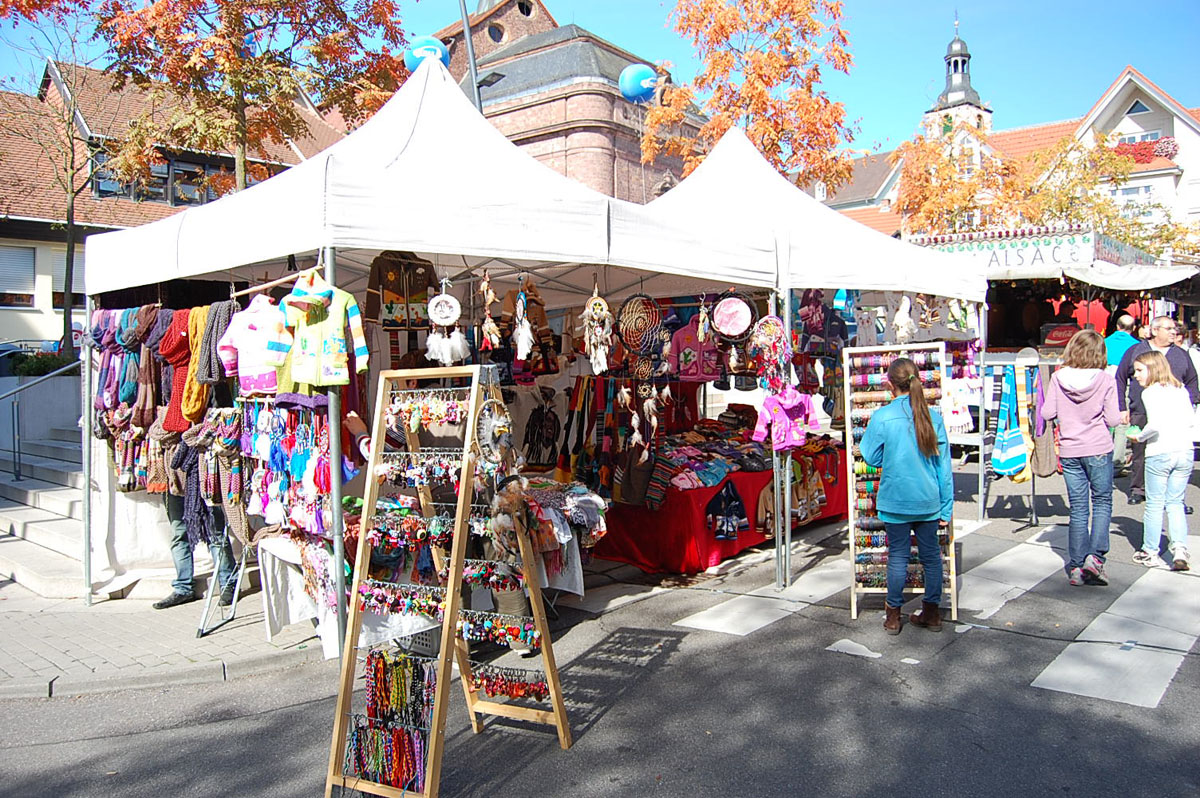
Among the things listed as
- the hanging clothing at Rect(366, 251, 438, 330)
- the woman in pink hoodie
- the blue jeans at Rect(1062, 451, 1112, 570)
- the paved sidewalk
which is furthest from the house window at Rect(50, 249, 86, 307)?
the blue jeans at Rect(1062, 451, 1112, 570)

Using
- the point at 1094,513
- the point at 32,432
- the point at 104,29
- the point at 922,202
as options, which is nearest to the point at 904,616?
the point at 1094,513

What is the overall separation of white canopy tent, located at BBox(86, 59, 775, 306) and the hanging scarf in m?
0.29

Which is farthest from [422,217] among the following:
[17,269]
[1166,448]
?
[17,269]

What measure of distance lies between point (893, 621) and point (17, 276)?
26.3 metres

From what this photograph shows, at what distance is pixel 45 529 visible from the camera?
25.3 ft

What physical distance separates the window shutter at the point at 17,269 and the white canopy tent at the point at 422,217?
2153 centimetres

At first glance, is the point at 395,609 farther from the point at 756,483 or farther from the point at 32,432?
the point at 32,432

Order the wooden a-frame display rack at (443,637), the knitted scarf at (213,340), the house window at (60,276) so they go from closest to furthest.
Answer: the wooden a-frame display rack at (443,637)
the knitted scarf at (213,340)
the house window at (60,276)

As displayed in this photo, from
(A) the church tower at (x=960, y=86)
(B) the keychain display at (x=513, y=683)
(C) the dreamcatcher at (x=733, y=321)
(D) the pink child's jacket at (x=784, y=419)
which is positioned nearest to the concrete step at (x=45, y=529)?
(B) the keychain display at (x=513, y=683)

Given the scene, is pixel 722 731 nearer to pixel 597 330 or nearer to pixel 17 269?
pixel 597 330

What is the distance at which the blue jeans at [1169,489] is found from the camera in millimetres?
6277

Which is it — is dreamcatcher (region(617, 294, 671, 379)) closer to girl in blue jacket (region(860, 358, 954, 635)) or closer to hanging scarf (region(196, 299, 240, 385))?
girl in blue jacket (region(860, 358, 954, 635))

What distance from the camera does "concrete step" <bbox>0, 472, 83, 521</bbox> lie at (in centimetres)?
805

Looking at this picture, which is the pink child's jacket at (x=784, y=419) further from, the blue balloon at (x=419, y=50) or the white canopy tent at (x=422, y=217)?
the blue balloon at (x=419, y=50)
